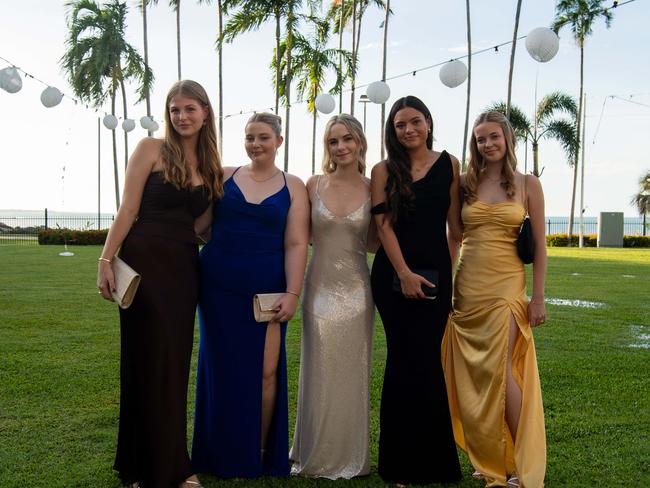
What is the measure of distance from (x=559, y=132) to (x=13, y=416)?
34.5m

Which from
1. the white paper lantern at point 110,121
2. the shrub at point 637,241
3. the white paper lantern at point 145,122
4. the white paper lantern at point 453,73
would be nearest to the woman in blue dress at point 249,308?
the white paper lantern at point 453,73

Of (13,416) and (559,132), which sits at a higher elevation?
(559,132)

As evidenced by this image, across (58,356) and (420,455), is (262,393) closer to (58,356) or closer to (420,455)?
(420,455)

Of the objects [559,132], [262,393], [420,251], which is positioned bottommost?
[262,393]

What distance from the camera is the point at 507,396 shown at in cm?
391

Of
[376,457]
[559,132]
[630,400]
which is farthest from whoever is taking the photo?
[559,132]

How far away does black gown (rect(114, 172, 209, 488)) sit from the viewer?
369 centimetres

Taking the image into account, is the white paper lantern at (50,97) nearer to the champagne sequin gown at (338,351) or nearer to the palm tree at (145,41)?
the palm tree at (145,41)

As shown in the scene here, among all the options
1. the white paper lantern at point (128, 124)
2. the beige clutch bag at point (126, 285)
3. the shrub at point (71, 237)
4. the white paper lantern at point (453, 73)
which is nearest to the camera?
the beige clutch bag at point (126, 285)

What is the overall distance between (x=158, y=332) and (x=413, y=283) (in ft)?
4.56

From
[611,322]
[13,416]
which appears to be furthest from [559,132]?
[13,416]

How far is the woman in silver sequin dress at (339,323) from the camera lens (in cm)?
411

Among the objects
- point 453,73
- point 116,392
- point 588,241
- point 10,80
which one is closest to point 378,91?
point 453,73

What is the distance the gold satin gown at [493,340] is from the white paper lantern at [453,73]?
11952mm
